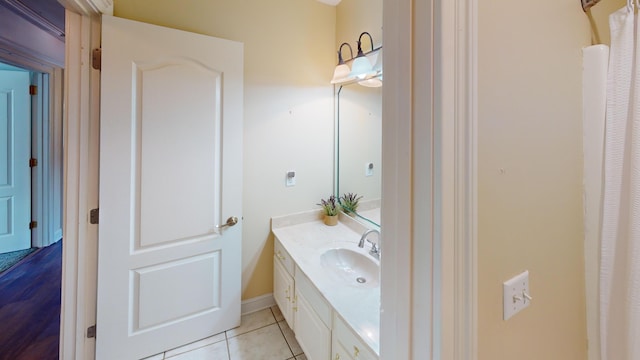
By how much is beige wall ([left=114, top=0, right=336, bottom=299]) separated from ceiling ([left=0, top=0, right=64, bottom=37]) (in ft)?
5.99

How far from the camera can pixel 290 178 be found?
201cm

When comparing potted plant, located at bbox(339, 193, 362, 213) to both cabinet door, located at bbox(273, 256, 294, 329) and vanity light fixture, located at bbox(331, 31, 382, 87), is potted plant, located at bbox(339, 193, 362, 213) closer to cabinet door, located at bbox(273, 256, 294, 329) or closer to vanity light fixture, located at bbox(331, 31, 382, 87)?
cabinet door, located at bbox(273, 256, 294, 329)

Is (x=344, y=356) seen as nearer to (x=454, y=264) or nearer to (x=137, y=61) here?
(x=454, y=264)

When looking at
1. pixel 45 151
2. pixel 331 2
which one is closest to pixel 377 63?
pixel 331 2

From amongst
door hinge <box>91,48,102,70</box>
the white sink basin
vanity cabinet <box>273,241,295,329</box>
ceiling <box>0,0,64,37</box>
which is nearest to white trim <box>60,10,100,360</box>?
door hinge <box>91,48,102,70</box>

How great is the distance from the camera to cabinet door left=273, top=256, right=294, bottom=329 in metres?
1.59

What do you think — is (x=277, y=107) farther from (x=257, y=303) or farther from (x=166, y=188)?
(x=257, y=303)

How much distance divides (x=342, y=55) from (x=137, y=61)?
140 cm

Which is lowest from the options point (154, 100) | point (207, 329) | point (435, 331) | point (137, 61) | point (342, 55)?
point (207, 329)

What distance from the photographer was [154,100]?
1425 mm

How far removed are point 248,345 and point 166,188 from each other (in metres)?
1.12

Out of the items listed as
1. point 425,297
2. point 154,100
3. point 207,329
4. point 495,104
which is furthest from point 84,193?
point 495,104

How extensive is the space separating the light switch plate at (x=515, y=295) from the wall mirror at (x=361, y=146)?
105 cm

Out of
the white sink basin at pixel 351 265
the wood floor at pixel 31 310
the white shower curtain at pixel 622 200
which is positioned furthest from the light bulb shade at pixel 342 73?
the wood floor at pixel 31 310
